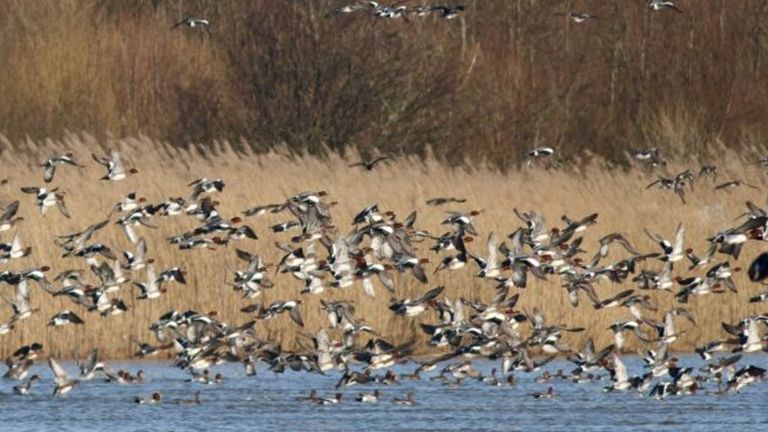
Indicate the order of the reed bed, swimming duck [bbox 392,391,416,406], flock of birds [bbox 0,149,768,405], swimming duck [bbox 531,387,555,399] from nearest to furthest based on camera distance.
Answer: swimming duck [bbox 392,391,416,406], swimming duck [bbox 531,387,555,399], flock of birds [bbox 0,149,768,405], the reed bed

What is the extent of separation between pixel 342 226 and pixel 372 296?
2443 millimetres

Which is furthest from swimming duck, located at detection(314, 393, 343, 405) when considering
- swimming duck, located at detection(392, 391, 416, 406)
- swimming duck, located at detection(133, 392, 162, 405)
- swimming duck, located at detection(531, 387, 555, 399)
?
swimming duck, located at detection(531, 387, 555, 399)

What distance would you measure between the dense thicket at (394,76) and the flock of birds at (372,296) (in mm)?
10263

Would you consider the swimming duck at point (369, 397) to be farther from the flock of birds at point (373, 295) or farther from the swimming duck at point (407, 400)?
the swimming duck at point (407, 400)

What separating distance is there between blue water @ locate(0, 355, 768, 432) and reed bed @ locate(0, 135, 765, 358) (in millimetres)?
682

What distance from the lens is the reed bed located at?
1741cm

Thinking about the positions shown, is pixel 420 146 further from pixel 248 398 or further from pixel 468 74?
pixel 248 398

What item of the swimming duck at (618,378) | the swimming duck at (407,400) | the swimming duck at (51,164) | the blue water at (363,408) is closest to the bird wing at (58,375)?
the blue water at (363,408)

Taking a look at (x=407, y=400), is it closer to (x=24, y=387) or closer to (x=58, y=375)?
(x=58, y=375)

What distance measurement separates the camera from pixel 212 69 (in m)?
31.1

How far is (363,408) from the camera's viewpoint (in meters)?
14.8

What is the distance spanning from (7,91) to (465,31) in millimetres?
8942

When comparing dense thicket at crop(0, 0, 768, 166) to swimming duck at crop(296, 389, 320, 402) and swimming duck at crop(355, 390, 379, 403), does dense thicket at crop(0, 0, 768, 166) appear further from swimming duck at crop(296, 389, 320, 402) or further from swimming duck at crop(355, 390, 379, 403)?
swimming duck at crop(355, 390, 379, 403)

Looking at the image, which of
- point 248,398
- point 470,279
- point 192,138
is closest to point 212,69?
point 192,138
